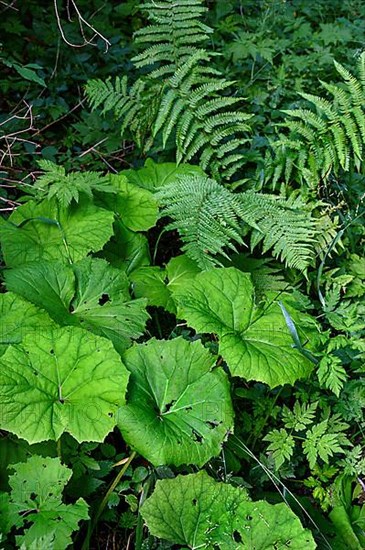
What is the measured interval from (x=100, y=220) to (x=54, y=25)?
2146 mm

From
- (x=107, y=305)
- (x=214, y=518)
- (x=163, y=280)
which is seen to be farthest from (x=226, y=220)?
(x=214, y=518)

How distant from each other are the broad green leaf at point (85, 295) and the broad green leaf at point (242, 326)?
0.23 metres

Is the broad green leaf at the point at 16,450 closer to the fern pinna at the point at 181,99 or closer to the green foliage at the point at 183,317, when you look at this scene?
the green foliage at the point at 183,317

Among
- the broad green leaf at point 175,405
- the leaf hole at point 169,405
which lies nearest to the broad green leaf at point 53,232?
the broad green leaf at point 175,405

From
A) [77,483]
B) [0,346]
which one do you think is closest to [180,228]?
[0,346]

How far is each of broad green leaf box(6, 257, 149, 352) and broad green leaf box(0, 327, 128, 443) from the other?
0.21 m

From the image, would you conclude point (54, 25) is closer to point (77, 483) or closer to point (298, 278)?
point (298, 278)

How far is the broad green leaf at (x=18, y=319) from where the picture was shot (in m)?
2.22

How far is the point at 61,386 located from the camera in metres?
2.12

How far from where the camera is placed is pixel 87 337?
7.18ft

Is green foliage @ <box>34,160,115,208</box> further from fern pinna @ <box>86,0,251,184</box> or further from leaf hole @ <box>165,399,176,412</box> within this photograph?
leaf hole @ <box>165,399,176,412</box>

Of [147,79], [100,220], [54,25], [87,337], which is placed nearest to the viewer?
[87,337]

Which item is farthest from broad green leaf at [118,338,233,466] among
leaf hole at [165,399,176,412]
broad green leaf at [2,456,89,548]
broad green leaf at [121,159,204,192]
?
broad green leaf at [121,159,204,192]

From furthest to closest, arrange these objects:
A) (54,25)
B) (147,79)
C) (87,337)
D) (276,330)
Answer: (54,25) → (147,79) → (276,330) → (87,337)
